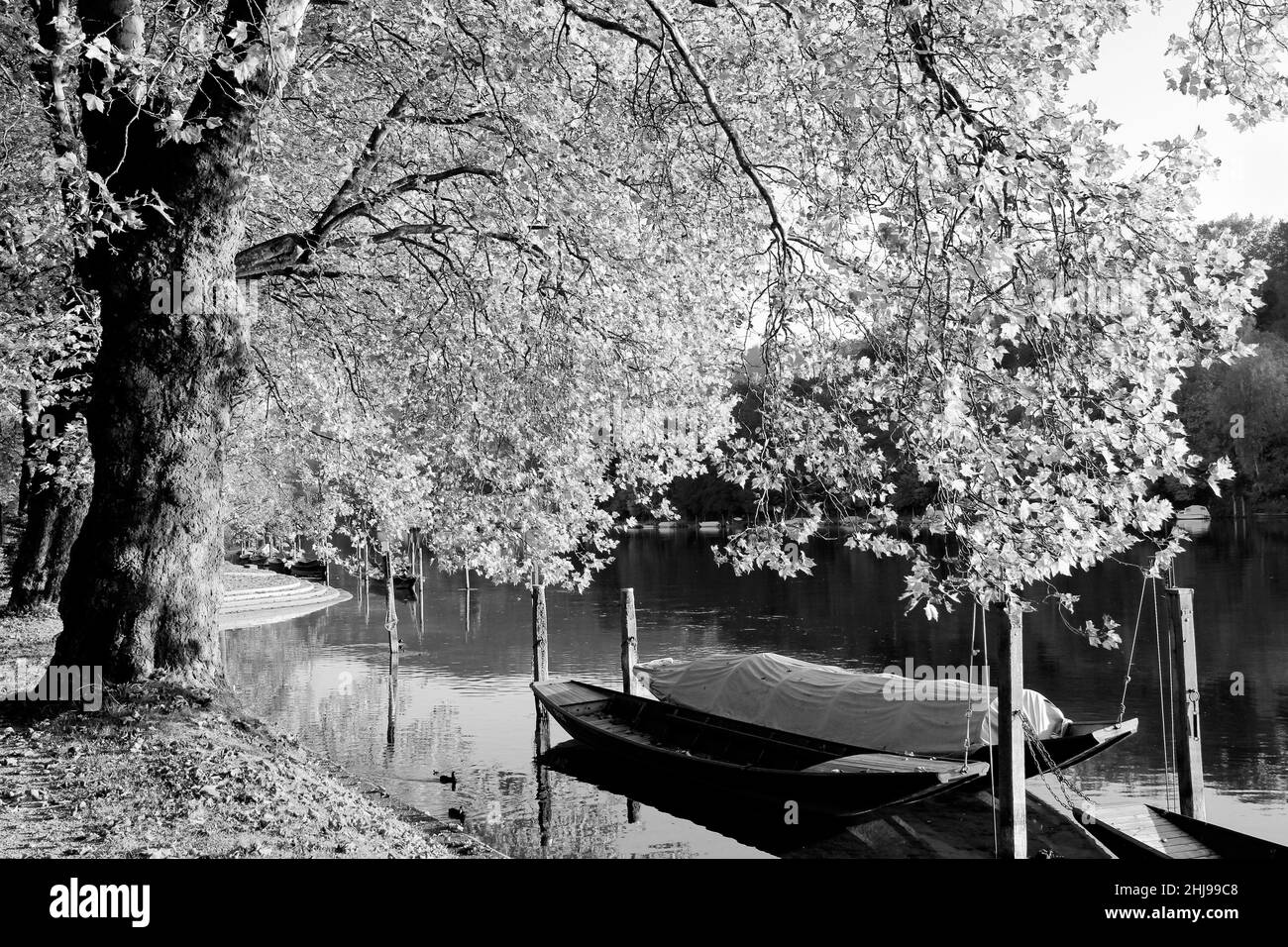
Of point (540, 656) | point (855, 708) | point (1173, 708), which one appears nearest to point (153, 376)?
point (855, 708)

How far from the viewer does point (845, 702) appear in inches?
736

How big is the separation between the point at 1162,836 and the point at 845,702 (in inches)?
270

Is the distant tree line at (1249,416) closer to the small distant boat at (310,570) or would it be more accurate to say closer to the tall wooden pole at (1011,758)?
the small distant boat at (310,570)

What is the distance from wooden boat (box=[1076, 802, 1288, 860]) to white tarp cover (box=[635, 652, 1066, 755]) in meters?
2.00

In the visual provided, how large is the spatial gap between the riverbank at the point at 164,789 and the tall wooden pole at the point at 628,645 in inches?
525

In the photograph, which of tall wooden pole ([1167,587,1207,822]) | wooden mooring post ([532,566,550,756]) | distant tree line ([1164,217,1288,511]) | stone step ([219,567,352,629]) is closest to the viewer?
tall wooden pole ([1167,587,1207,822])

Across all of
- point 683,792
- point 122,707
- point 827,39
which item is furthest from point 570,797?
point 827,39

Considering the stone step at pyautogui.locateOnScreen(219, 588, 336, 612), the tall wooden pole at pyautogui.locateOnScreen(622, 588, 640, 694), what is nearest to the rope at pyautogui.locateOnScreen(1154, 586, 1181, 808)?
the tall wooden pole at pyautogui.locateOnScreen(622, 588, 640, 694)

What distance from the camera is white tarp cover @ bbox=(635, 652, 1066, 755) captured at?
1672 centimetres

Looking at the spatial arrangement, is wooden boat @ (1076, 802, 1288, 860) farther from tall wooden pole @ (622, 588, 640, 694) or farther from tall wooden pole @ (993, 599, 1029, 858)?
tall wooden pole @ (622, 588, 640, 694)

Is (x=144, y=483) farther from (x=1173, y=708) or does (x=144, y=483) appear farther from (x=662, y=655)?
(x=662, y=655)

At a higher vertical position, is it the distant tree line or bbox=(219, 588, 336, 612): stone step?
the distant tree line
